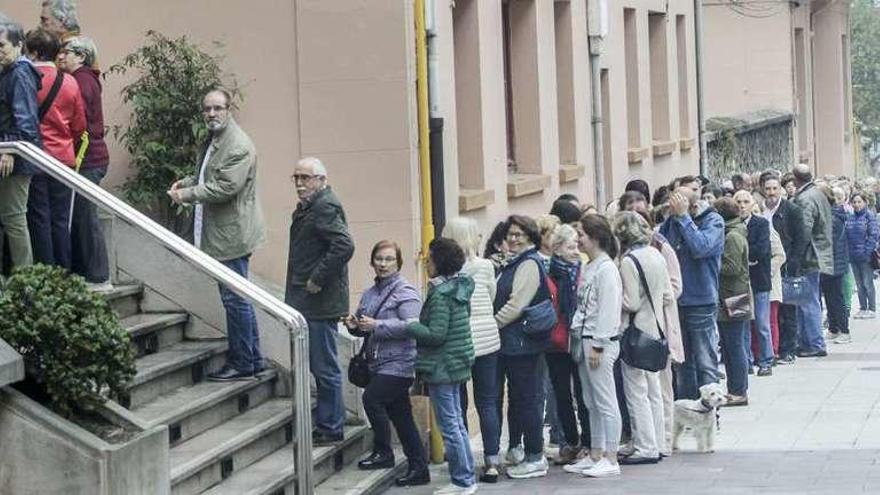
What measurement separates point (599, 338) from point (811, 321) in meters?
8.60

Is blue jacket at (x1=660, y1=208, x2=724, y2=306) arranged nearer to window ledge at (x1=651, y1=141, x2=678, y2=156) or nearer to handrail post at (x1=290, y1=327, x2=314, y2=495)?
handrail post at (x1=290, y1=327, x2=314, y2=495)

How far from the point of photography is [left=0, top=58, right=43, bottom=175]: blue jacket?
37.5ft

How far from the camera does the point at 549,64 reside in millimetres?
19547

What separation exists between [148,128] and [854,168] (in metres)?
35.1

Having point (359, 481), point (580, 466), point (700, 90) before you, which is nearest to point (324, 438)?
point (359, 481)

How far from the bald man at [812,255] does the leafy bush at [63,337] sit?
12118 millimetres

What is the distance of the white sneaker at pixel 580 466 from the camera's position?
13.4 metres

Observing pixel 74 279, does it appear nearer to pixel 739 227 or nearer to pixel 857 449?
pixel 857 449

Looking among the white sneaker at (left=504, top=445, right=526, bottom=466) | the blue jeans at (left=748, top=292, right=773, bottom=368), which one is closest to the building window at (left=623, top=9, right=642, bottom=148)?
the blue jeans at (left=748, top=292, right=773, bottom=368)

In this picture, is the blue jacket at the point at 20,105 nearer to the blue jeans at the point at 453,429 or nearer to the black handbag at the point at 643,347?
the blue jeans at the point at 453,429

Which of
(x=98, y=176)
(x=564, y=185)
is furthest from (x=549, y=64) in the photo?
(x=98, y=176)

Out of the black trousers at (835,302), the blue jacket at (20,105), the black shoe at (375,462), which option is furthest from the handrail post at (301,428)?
the black trousers at (835,302)

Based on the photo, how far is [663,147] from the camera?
26562mm

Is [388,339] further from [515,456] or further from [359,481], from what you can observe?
[515,456]
